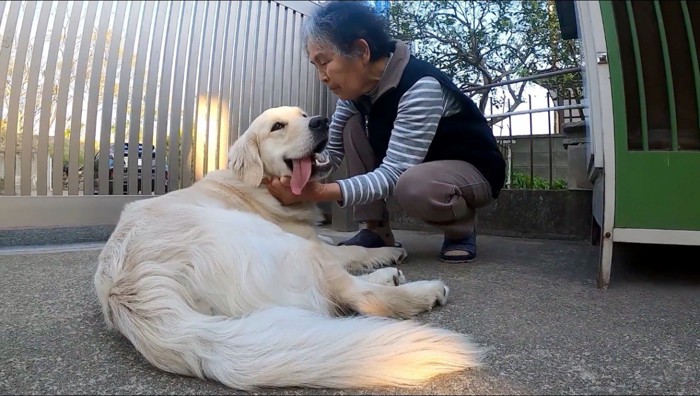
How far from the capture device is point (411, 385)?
2.89ft

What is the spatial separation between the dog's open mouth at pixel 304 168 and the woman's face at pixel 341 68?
0.30 metres

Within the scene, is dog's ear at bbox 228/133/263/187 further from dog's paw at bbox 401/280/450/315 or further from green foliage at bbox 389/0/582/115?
green foliage at bbox 389/0/582/115

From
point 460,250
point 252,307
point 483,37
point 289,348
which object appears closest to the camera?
point 289,348

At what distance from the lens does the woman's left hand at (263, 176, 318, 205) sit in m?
2.01

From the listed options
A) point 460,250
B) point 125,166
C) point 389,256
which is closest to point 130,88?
point 125,166

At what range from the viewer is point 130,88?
10.2 ft

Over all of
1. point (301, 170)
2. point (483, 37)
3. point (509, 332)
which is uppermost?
point (483, 37)

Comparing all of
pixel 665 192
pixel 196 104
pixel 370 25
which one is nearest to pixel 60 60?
pixel 196 104

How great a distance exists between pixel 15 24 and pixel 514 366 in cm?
309

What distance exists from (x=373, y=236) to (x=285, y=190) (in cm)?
66

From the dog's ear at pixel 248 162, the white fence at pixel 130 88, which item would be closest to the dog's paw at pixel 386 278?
the dog's ear at pixel 248 162

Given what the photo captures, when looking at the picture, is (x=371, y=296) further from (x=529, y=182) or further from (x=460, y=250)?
(x=529, y=182)

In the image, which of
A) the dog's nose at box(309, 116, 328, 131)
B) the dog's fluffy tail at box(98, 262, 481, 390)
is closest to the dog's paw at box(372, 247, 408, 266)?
the dog's nose at box(309, 116, 328, 131)

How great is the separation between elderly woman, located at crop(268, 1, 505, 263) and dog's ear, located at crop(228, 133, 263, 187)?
3.2 inches
